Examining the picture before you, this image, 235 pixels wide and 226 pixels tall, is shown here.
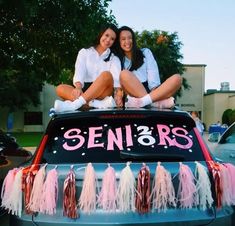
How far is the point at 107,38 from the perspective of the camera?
565 centimetres

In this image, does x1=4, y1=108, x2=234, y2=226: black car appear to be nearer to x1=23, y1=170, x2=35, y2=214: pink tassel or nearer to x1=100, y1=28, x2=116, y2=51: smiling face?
x1=23, y1=170, x2=35, y2=214: pink tassel

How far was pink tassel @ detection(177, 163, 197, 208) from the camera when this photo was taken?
10.8 feet

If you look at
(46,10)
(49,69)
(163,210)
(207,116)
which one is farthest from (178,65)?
(163,210)

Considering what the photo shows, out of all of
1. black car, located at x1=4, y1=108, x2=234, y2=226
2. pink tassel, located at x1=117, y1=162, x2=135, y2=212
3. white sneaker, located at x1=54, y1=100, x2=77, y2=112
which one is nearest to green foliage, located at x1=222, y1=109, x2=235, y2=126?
white sneaker, located at x1=54, y1=100, x2=77, y2=112

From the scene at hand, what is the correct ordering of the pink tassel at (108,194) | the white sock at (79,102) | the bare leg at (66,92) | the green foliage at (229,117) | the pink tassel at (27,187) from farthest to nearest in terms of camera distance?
the green foliage at (229,117) < the bare leg at (66,92) < the white sock at (79,102) < the pink tassel at (27,187) < the pink tassel at (108,194)

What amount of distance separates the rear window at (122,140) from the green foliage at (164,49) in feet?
115

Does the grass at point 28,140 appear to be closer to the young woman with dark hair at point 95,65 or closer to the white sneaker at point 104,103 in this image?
the young woman with dark hair at point 95,65

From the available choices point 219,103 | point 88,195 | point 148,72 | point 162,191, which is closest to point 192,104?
point 219,103

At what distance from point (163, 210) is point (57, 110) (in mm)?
1475

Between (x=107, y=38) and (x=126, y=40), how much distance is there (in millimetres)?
241

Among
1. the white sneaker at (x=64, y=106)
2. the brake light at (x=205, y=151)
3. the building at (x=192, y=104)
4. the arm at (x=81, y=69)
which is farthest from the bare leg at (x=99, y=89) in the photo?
the building at (x=192, y=104)

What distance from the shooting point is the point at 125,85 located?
4660mm

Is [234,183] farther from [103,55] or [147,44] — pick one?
[147,44]

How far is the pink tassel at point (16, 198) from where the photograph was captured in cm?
340
